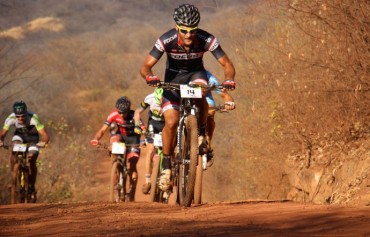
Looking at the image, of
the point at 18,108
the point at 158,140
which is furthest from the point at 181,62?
the point at 18,108

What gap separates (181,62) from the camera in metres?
11.7

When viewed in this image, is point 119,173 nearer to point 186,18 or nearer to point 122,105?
point 122,105

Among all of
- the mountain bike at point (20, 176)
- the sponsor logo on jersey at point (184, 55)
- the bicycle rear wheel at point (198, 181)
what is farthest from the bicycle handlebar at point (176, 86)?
the mountain bike at point (20, 176)

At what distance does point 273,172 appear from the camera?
60.3ft

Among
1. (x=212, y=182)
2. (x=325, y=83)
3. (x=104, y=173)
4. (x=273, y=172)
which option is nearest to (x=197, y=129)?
(x=325, y=83)

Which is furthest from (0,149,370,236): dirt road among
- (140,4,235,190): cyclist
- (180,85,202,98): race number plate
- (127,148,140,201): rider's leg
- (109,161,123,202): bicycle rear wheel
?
(127,148,140,201): rider's leg

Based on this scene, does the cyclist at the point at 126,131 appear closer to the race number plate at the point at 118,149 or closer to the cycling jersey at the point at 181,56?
the race number plate at the point at 118,149

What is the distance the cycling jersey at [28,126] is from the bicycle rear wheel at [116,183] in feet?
5.98

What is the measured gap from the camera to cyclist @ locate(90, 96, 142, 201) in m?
16.7

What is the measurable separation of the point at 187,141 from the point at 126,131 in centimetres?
567

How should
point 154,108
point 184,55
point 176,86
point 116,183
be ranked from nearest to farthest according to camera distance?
point 176,86, point 184,55, point 154,108, point 116,183

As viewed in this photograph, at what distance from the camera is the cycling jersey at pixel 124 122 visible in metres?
17.0

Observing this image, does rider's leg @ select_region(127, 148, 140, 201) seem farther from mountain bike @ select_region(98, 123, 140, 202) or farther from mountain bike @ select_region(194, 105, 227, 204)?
mountain bike @ select_region(194, 105, 227, 204)

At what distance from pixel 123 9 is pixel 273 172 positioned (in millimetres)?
51459
